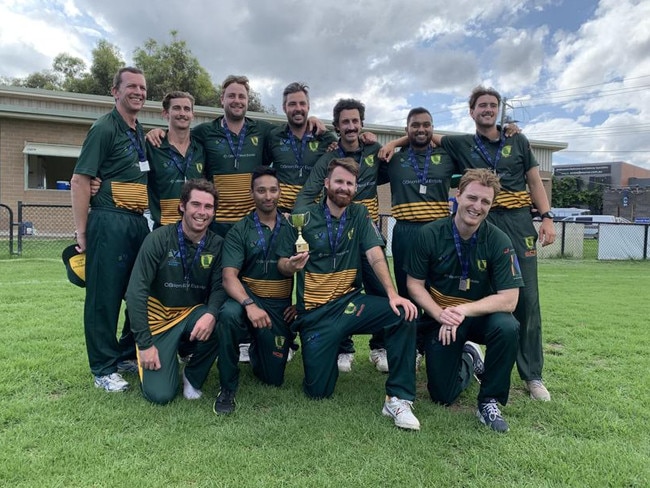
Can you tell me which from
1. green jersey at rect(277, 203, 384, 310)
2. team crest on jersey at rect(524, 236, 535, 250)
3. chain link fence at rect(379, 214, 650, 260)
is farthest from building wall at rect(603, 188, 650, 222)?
green jersey at rect(277, 203, 384, 310)

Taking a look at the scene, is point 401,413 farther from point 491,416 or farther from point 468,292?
point 468,292

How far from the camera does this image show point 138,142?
4137mm

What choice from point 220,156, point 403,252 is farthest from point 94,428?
point 403,252

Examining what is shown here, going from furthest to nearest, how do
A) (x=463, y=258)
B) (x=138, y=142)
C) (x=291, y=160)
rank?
(x=291, y=160)
(x=138, y=142)
(x=463, y=258)

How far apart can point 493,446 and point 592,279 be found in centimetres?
1011

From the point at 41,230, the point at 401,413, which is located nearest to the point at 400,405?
the point at 401,413

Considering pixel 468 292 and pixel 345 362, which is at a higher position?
pixel 468 292

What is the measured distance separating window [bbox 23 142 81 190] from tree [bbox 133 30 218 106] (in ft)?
42.5

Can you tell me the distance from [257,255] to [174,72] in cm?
2919

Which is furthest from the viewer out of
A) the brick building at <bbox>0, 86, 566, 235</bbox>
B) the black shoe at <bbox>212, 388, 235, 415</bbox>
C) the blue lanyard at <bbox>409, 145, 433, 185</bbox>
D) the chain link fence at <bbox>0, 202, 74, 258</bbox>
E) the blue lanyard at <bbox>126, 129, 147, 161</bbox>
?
the brick building at <bbox>0, 86, 566, 235</bbox>

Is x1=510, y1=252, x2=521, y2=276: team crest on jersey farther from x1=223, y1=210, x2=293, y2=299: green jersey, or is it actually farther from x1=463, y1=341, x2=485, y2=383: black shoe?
x1=223, y1=210, x2=293, y2=299: green jersey

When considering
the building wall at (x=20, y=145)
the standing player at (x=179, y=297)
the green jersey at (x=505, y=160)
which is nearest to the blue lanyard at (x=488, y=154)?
the green jersey at (x=505, y=160)

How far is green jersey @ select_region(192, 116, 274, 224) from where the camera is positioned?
4.62 m

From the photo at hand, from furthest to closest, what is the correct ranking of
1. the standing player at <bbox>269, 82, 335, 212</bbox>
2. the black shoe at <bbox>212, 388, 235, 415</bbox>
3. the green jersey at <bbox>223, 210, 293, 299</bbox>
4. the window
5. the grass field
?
1. the window
2. the standing player at <bbox>269, 82, 335, 212</bbox>
3. the green jersey at <bbox>223, 210, 293, 299</bbox>
4. the black shoe at <bbox>212, 388, 235, 415</bbox>
5. the grass field
